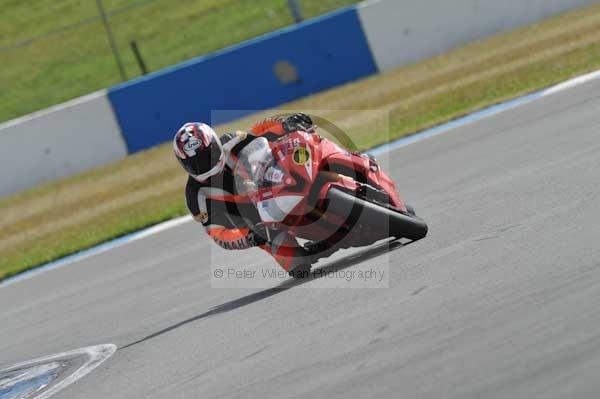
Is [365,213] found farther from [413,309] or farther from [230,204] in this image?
[413,309]

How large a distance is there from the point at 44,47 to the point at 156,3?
8.39ft

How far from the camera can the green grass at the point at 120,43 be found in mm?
20891

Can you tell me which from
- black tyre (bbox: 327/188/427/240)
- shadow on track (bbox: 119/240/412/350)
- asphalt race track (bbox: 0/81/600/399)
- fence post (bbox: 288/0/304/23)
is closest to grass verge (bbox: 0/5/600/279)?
fence post (bbox: 288/0/304/23)

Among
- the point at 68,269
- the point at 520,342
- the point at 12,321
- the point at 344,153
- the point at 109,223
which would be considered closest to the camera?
the point at 520,342

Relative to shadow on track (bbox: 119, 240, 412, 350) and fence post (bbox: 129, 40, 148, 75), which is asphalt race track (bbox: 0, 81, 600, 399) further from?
fence post (bbox: 129, 40, 148, 75)

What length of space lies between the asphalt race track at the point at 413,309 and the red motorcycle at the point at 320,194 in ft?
0.84

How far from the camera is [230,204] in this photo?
7832mm

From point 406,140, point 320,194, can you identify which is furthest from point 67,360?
point 406,140

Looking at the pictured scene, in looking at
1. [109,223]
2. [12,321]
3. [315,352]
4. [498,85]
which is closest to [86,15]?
[109,223]

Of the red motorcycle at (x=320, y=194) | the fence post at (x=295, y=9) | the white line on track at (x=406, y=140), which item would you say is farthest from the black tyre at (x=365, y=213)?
the fence post at (x=295, y=9)

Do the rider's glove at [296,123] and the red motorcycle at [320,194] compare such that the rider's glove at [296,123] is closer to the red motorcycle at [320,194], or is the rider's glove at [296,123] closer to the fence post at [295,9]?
the red motorcycle at [320,194]

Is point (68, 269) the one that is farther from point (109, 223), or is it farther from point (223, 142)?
point (223, 142)

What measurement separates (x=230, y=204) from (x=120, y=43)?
15.1 m

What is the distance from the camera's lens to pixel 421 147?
12758mm
